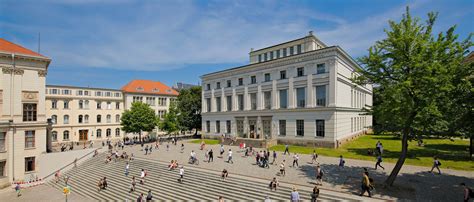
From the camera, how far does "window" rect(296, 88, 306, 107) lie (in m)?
36.4

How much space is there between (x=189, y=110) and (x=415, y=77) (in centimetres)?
4702

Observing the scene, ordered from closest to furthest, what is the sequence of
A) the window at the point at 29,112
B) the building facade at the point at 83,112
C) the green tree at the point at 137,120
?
1. the window at the point at 29,112
2. the green tree at the point at 137,120
3. the building facade at the point at 83,112

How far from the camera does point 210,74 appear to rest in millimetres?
50594

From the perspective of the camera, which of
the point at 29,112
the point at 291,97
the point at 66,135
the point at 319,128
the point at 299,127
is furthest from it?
the point at 66,135

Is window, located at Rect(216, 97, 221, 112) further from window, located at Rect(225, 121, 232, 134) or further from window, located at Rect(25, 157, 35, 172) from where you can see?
window, located at Rect(25, 157, 35, 172)

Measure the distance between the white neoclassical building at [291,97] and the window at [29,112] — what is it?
28.4m

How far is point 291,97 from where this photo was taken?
3725cm

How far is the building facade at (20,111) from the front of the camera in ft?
97.5

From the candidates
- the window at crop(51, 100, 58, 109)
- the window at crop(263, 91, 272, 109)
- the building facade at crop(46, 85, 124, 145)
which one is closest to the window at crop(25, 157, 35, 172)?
the building facade at crop(46, 85, 124, 145)

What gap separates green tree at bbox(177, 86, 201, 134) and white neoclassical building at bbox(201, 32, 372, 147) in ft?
19.6

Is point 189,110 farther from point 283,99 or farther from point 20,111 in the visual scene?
point 20,111

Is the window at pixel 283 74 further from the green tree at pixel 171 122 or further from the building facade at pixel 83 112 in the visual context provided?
the building facade at pixel 83 112

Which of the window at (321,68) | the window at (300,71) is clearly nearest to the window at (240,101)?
the window at (300,71)

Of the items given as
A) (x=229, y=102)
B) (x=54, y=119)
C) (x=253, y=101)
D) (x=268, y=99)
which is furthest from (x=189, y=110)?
(x=54, y=119)
